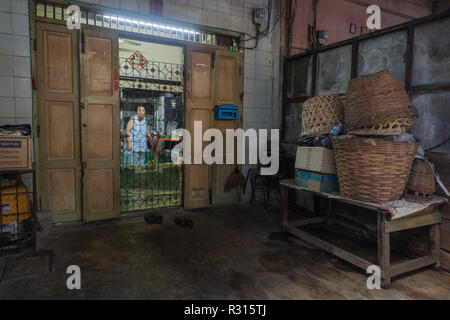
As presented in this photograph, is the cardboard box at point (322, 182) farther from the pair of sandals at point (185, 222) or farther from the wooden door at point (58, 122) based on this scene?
the wooden door at point (58, 122)

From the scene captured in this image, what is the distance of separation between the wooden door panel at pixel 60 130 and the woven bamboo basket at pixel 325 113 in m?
2.93

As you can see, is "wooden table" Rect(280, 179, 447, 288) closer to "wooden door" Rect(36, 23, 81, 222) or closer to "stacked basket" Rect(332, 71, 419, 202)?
"stacked basket" Rect(332, 71, 419, 202)

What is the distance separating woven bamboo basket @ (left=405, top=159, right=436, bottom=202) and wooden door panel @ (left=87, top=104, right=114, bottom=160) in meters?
3.46

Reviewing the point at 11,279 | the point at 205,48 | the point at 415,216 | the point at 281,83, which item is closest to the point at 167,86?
the point at 205,48

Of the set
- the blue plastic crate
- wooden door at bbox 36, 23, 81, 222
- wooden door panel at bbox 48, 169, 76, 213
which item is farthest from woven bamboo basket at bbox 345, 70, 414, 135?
wooden door panel at bbox 48, 169, 76, 213

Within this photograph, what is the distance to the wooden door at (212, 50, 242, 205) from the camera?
4582 millimetres

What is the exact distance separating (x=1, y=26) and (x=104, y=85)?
1185 millimetres

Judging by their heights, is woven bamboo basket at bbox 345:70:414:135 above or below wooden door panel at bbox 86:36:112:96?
below

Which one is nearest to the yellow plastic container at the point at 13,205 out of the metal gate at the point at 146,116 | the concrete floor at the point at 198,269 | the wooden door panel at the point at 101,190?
the concrete floor at the point at 198,269

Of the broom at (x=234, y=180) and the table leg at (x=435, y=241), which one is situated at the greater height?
the broom at (x=234, y=180)

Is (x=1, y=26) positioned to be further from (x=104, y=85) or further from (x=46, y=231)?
(x=46, y=231)

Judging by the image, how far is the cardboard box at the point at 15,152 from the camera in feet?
9.07

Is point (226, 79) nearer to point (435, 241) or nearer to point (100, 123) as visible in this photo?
point (100, 123)

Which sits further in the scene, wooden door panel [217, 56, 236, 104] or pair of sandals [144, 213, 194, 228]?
wooden door panel [217, 56, 236, 104]
